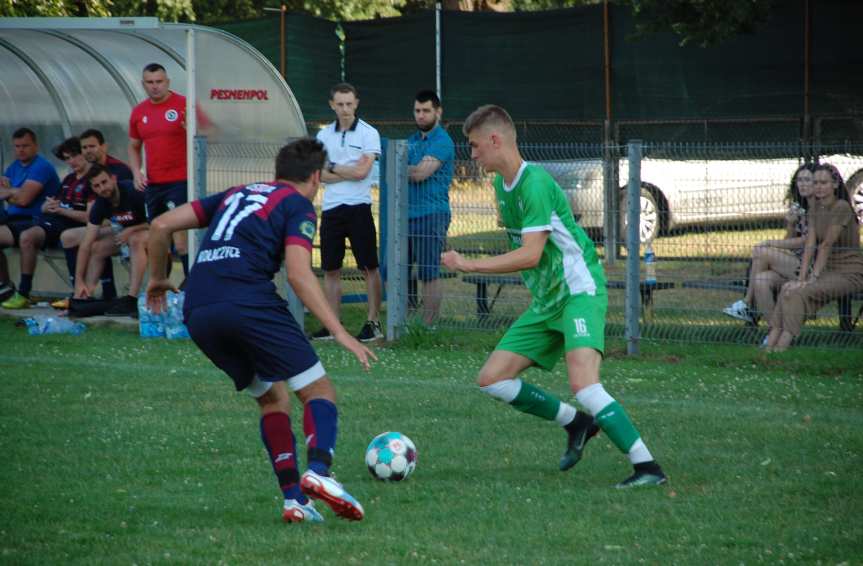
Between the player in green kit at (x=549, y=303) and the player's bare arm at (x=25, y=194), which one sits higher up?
the player's bare arm at (x=25, y=194)

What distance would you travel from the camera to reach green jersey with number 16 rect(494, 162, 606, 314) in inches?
265

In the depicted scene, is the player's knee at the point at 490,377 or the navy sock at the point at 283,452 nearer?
the navy sock at the point at 283,452

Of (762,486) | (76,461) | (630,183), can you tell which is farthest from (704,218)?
(76,461)

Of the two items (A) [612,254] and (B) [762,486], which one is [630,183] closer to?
(A) [612,254]

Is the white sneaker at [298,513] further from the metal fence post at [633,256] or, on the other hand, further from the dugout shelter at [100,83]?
the dugout shelter at [100,83]

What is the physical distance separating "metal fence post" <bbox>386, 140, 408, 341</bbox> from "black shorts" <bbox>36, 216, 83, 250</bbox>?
A: 429 centimetres

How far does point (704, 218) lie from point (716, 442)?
3.71 meters

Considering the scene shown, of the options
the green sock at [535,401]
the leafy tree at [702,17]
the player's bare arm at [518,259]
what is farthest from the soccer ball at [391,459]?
the leafy tree at [702,17]

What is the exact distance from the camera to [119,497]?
259 inches

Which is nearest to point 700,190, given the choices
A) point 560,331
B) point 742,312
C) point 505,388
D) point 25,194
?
point 742,312

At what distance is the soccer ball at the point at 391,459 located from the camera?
6859mm

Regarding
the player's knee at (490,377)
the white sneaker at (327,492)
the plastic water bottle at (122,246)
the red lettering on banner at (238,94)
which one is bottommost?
the white sneaker at (327,492)

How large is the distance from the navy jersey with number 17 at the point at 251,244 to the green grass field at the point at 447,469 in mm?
1085

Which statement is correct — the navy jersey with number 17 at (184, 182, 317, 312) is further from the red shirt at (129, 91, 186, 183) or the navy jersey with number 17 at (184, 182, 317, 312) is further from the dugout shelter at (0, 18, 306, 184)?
the dugout shelter at (0, 18, 306, 184)
